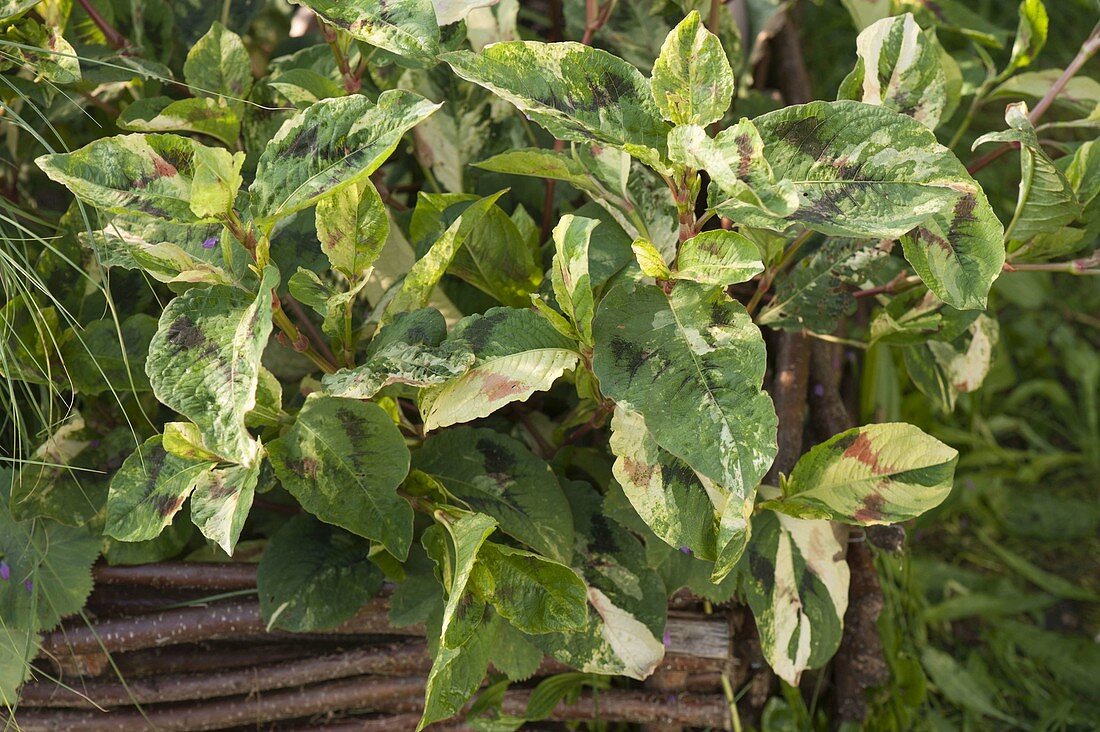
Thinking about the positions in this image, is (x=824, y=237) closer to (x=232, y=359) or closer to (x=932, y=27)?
(x=932, y=27)

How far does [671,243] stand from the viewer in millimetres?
628

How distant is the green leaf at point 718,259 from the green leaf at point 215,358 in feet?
0.70

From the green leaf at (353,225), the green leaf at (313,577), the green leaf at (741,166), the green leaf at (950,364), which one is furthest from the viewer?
the green leaf at (950,364)

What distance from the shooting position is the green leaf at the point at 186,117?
640mm

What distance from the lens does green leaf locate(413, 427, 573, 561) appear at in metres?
0.62

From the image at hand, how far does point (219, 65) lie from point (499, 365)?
0.32 m

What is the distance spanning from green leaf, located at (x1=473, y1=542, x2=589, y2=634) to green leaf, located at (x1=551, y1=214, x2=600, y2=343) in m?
0.14

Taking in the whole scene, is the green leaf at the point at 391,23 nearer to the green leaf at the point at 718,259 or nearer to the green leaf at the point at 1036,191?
the green leaf at the point at 718,259

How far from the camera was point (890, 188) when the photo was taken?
1.62 ft

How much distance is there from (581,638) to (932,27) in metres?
0.55

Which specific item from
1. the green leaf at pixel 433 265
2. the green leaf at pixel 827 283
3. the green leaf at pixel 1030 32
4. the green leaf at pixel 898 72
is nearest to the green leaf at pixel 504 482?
the green leaf at pixel 433 265

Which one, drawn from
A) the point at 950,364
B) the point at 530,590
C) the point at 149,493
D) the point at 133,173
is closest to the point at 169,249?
the point at 133,173

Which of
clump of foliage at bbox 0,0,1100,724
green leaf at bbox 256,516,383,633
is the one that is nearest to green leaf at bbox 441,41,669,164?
clump of foliage at bbox 0,0,1100,724

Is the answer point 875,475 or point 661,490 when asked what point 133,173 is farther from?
point 875,475
